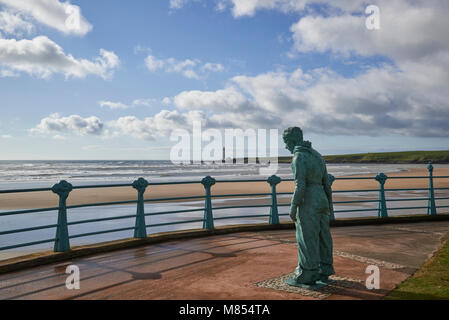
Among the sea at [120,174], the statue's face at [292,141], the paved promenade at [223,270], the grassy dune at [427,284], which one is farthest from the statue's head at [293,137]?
the sea at [120,174]

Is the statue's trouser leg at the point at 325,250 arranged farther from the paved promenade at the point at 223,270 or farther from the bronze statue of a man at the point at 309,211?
the paved promenade at the point at 223,270

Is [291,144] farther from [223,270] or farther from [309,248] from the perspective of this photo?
[223,270]

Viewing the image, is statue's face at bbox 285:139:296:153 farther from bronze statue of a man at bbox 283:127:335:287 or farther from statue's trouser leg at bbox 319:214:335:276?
statue's trouser leg at bbox 319:214:335:276

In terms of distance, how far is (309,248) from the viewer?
4398mm

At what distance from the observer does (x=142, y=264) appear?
18.5 ft

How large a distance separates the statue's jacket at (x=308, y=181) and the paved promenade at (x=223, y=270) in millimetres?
1031

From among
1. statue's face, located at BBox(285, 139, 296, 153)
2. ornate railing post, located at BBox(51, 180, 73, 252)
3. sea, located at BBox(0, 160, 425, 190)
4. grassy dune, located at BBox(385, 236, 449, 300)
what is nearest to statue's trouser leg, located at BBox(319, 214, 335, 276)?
grassy dune, located at BBox(385, 236, 449, 300)

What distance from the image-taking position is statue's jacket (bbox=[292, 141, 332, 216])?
4383 mm

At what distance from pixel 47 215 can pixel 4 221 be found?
189cm

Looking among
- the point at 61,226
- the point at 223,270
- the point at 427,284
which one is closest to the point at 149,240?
the point at 61,226
